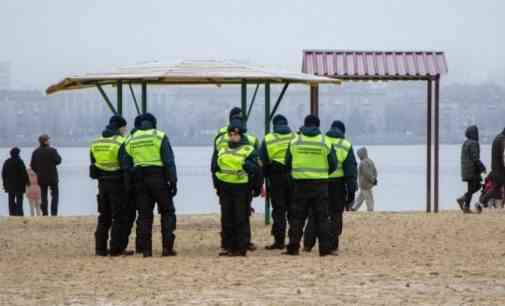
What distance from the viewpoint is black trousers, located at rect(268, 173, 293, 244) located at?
21656 millimetres

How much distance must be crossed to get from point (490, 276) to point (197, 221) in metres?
12.3

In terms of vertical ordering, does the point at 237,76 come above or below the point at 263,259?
above

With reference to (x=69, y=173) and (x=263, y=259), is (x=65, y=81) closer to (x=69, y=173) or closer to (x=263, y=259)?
(x=263, y=259)

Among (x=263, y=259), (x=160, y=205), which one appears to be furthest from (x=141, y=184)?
(x=263, y=259)

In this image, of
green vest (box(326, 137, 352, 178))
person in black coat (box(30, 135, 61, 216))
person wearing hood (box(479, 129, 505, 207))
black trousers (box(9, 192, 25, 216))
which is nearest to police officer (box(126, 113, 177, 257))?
green vest (box(326, 137, 352, 178))

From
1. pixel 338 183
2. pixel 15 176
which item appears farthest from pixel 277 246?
pixel 15 176

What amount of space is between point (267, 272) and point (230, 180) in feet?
9.62

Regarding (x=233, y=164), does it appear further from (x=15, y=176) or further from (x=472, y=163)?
(x=15, y=176)

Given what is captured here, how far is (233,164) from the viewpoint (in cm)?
2058

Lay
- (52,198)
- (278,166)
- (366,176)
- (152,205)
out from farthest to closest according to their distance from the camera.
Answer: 1. (366,176)
2. (52,198)
3. (278,166)
4. (152,205)

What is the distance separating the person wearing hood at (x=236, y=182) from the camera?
20.5m

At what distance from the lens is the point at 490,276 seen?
17562mm

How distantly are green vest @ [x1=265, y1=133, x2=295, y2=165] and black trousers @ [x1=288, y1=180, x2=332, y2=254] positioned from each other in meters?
0.84

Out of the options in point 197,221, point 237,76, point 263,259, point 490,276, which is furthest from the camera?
point 197,221
